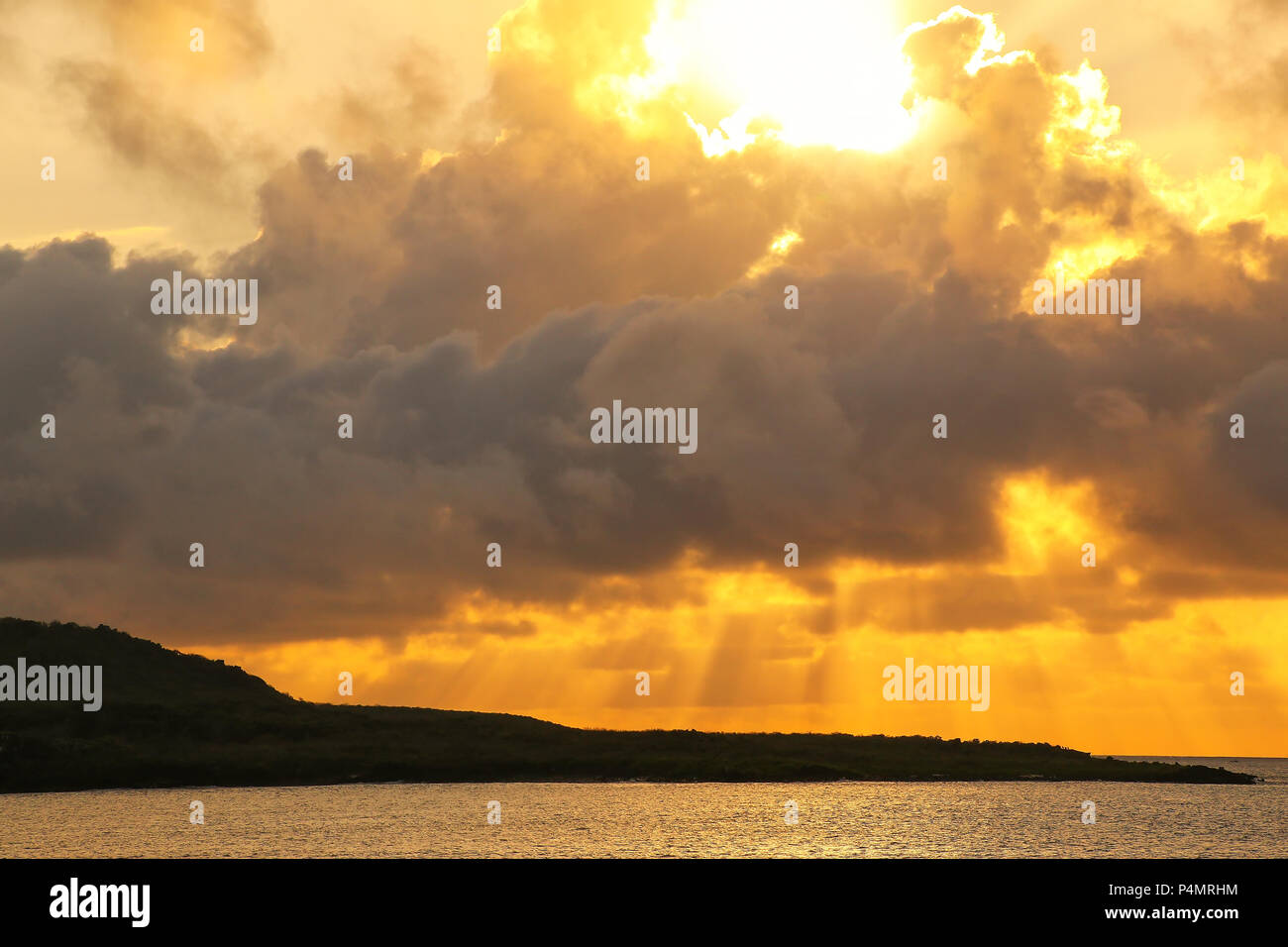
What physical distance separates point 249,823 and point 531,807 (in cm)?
4587
